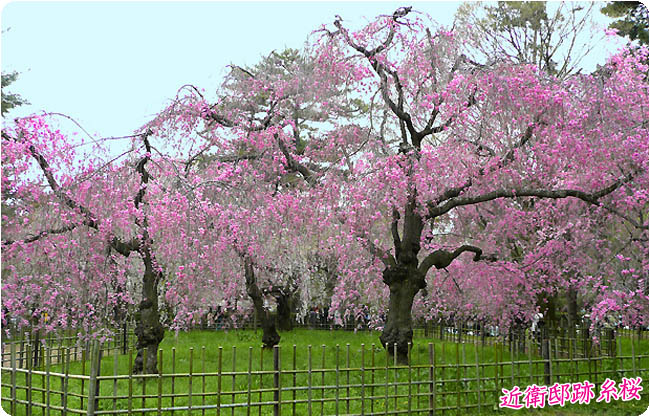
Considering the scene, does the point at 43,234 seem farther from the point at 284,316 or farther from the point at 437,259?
the point at 284,316

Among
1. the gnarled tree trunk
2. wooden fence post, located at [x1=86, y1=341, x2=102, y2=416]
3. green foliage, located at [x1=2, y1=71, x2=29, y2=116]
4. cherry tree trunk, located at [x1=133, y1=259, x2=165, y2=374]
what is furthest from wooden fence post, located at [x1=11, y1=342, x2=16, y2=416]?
green foliage, located at [x1=2, y1=71, x2=29, y2=116]

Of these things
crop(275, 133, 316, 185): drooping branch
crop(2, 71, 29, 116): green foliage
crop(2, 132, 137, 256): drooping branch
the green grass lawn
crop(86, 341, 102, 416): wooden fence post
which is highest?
crop(2, 71, 29, 116): green foliage

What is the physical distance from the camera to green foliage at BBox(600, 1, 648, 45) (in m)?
15.5

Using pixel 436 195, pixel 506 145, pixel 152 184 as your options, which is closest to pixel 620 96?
pixel 506 145

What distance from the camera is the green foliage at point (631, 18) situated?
15.5 m

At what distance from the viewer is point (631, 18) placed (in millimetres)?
15852

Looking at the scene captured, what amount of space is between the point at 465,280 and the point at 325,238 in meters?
4.66

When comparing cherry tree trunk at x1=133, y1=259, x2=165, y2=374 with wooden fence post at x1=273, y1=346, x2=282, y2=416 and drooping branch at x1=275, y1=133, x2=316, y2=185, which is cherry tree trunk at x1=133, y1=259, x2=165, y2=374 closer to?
drooping branch at x1=275, y1=133, x2=316, y2=185

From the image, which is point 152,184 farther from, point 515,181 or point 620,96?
point 620,96

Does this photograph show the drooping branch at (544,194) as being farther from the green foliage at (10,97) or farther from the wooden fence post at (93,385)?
the green foliage at (10,97)

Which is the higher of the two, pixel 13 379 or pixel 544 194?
pixel 544 194

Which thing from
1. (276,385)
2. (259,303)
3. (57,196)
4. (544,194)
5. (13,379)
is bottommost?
(276,385)

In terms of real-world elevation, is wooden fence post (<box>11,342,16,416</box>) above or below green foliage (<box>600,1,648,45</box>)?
below

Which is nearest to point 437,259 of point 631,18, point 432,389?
point 432,389
